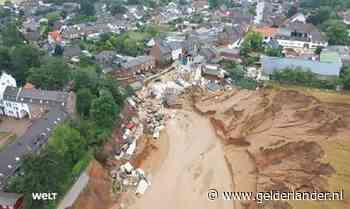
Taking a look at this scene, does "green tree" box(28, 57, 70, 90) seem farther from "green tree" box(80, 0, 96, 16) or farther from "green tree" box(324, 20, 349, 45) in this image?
"green tree" box(324, 20, 349, 45)

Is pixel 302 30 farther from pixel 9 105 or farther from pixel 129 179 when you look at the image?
pixel 9 105

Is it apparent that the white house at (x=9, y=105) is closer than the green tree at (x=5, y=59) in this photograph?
Yes

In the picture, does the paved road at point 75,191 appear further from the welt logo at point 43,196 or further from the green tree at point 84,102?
the green tree at point 84,102

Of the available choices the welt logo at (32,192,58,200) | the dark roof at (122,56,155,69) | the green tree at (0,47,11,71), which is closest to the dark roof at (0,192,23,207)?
the welt logo at (32,192,58,200)

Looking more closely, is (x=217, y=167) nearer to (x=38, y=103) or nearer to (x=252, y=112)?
(x=252, y=112)

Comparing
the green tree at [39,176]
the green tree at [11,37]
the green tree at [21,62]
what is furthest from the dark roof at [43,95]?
the green tree at [11,37]

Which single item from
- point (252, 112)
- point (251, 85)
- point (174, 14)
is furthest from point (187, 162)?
point (174, 14)
